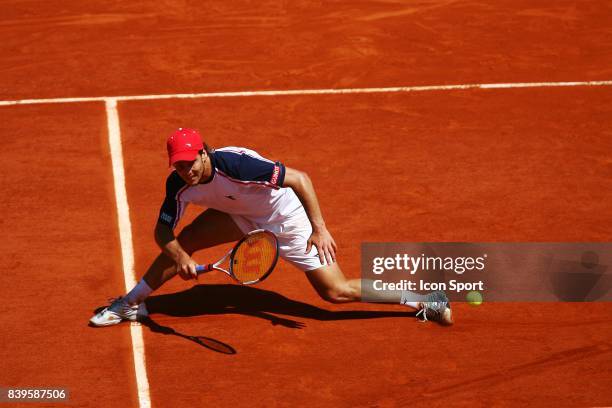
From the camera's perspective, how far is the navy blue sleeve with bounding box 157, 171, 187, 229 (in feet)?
27.2

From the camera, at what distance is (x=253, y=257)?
8.46m

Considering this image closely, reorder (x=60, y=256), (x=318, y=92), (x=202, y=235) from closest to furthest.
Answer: (x=202, y=235) < (x=60, y=256) < (x=318, y=92)

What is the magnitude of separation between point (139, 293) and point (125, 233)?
1435mm

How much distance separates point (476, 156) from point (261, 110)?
268 cm

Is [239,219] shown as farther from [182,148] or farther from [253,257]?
[182,148]

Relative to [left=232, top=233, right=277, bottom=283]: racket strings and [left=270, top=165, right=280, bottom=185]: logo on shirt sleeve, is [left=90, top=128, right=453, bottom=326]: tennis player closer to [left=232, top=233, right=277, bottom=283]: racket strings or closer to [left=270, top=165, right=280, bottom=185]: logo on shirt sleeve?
[left=270, top=165, right=280, bottom=185]: logo on shirt sleeve

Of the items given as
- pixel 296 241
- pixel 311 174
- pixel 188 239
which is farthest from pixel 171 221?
pixel 311 174

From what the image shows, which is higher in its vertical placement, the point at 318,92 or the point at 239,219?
the point at 318,92

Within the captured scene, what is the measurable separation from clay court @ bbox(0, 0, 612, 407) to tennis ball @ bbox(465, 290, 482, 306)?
0.30 feet

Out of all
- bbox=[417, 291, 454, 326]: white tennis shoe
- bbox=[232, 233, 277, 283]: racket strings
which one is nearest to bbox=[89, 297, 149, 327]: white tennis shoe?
bbox=[232, 233, 277, 283]: racket strings

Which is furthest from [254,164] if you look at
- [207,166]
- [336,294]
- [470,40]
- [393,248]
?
[470,40]

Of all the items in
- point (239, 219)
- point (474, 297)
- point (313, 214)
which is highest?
point (313, 214)

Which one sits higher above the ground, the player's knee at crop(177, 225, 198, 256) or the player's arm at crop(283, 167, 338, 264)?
the player's arm at crop(283, 167, 338, 264)

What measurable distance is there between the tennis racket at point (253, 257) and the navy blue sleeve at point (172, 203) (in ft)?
1.69
